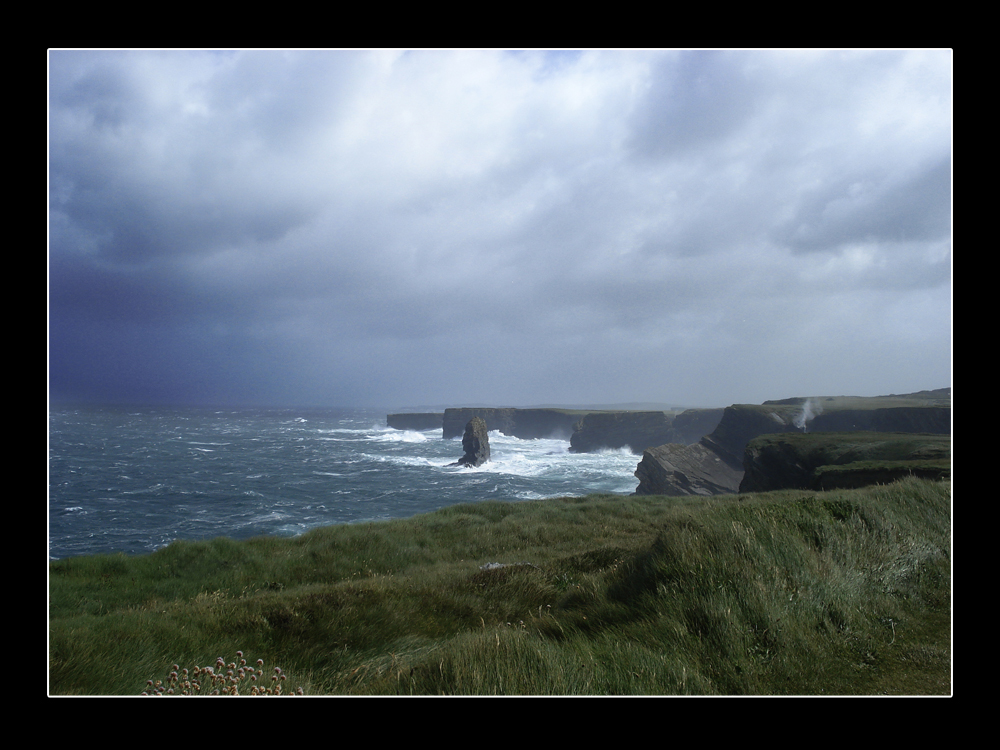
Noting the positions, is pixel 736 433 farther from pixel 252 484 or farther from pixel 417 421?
pixel 417 421

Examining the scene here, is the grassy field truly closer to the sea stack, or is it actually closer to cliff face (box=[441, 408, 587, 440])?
the sea stack

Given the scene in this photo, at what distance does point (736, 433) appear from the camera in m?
59.1

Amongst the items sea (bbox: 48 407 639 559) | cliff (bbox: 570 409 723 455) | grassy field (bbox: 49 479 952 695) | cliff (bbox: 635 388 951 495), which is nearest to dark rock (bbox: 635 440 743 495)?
cliff (bbox: 635 388 951 495)

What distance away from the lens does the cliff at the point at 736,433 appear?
47.5m

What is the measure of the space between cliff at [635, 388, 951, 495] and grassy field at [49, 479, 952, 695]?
4615 cm

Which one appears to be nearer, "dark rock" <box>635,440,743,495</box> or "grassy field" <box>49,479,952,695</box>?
"grassy field" <box>49,479,952,695</box>

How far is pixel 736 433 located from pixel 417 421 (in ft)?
316

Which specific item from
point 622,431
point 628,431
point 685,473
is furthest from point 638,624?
point 628,431

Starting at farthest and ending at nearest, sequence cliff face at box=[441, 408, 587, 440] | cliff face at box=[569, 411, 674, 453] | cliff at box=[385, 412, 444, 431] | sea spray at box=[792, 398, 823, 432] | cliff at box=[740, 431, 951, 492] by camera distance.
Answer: cliff at box=[385, 412, 444, 431], cliff face at box=[441, 408, 587, 440], cliff face at box=[569, 411, 674, 453], sea spray at box=[792, 398, 823, 432], cliff at box=[740, 431, 951, 492]

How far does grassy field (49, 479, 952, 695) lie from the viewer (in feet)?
10.1

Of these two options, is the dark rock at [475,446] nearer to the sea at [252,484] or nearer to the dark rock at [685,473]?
the sea at [252,484]
